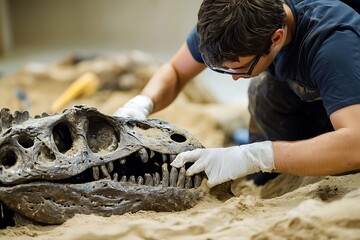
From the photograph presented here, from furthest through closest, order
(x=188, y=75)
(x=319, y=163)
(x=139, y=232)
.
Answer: (x=188, y=75), (x=319, y=163), (x=139, y=232)

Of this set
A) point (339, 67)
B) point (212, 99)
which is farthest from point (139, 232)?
point (212, 99)

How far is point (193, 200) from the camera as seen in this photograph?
2545mm

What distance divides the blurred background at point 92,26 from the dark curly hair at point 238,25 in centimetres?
627

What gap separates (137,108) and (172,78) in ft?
1.40

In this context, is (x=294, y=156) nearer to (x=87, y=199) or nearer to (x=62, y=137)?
(x=87, y=199)

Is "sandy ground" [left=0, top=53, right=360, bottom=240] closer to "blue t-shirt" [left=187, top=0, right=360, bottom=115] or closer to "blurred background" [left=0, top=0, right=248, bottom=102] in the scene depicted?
"blue t-shirt" [left=187, top=0, right=360, bottom=115]

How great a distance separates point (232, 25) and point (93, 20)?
737cm

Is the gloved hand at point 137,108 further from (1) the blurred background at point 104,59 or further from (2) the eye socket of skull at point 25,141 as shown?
(1) the blurred background at point 104,59

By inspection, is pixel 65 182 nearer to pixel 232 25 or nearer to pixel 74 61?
pixel 232 25

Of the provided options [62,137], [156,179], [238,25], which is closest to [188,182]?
[156,179]

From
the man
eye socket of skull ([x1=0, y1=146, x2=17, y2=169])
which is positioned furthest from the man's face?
eye socket of skull ([x1=0, y1=146, x2=17, y2=169])

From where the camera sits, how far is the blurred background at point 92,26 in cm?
906

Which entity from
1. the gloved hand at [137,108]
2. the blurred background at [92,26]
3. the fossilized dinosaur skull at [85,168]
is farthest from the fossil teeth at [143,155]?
the blurred background at [92,26]

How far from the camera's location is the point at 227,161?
2.61 metres
